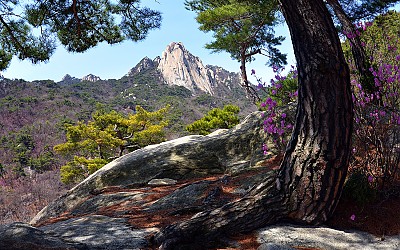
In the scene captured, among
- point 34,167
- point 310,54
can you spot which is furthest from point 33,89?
point 310,54

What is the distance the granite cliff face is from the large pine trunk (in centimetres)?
8558

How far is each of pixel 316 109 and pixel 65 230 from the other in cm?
248

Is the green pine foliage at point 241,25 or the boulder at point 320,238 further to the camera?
the green pine foliage at point 241,25

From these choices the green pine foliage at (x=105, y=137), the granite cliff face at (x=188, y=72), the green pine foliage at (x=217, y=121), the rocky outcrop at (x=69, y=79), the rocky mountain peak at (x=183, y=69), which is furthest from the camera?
the rocky outcrop at (x=69, y=79)

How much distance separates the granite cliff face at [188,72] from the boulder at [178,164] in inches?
3225

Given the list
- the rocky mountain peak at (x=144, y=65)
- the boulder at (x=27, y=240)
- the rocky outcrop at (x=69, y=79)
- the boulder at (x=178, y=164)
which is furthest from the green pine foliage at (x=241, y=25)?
the rocky outcrop at (x=69, y=79)

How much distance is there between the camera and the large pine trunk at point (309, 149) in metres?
2.38

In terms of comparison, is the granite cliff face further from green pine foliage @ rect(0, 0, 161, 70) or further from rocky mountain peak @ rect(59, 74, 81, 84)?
green pine foliage @ rect(0, 0, 161, 70)

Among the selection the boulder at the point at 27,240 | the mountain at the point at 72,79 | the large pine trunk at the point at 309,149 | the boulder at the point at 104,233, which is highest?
the mountain at the point at 72,79

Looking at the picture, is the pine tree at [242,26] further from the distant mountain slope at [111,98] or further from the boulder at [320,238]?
the distant mountain slope at [111,98]

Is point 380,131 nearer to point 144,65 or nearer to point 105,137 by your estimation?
point 105,137

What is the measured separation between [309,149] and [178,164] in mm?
3693

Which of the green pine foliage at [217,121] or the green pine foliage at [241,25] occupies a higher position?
the green pine foliage at [241,25]

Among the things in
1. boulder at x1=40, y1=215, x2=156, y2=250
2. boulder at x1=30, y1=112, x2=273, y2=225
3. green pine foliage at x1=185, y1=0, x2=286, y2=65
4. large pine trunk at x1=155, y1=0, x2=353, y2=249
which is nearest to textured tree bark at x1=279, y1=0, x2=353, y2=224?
large pine trunk at x1=155, y1=0, x2=353, y2=249
